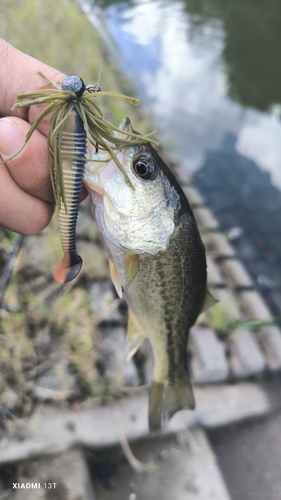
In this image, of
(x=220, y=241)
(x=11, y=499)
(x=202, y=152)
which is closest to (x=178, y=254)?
(x=11, y=499)

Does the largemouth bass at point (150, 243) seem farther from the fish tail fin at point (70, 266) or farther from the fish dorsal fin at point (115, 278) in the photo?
the fish tail fin at point (70, 266)

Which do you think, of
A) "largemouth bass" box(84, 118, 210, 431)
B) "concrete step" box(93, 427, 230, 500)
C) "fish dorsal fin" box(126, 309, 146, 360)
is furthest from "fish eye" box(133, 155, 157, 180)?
"concrete step" box(93, 427, 230, 500)

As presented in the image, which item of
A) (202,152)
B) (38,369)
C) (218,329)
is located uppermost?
(38,369)

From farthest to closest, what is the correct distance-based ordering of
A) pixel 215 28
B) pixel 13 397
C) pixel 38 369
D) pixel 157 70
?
pixel 215 28
pixel 157 70
pixel 38 369
pixel 13 397

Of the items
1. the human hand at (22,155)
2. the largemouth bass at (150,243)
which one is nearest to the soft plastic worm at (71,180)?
the largemouth bass at (150,243)

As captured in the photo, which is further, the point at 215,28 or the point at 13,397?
the point at 215,28

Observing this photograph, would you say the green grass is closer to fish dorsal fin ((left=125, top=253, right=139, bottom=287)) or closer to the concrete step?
the concrete step

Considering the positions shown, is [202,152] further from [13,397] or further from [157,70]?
[13,397]
